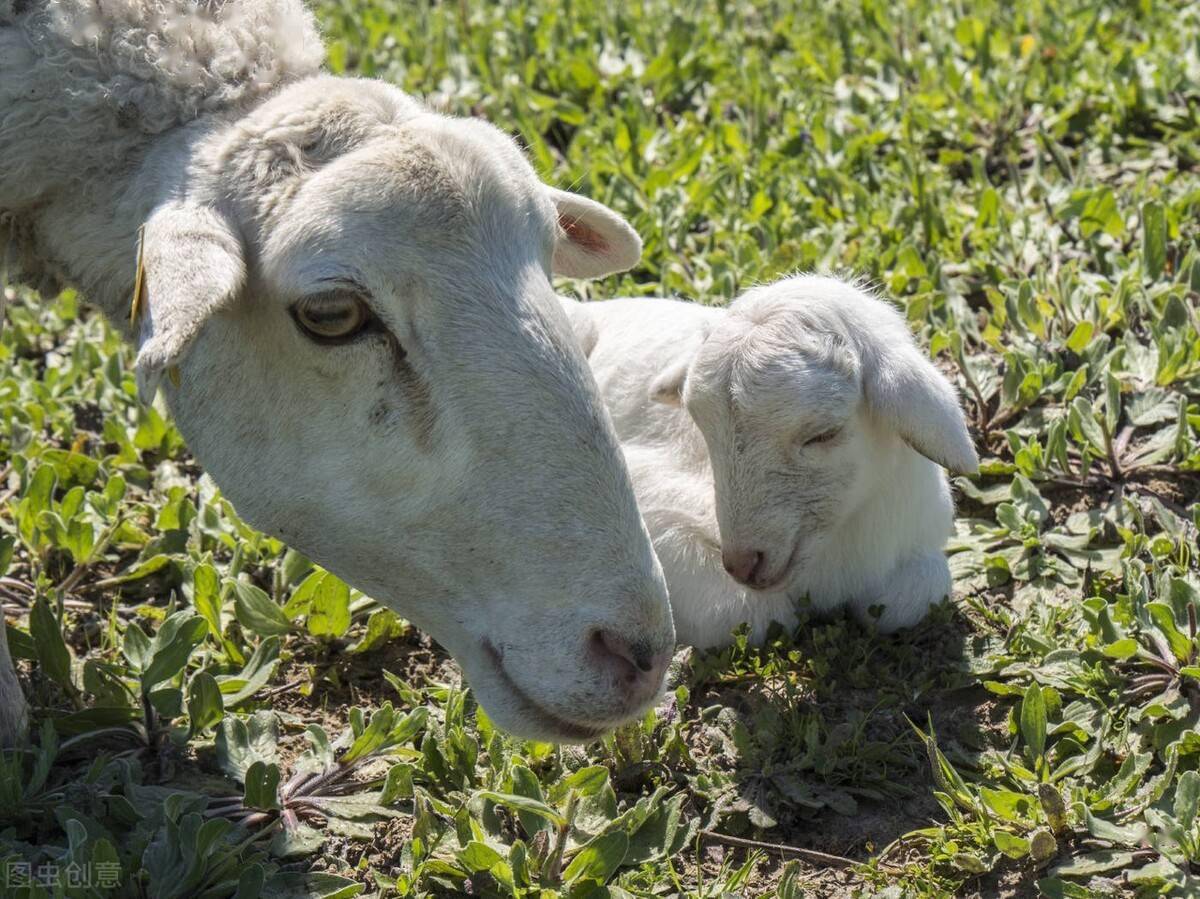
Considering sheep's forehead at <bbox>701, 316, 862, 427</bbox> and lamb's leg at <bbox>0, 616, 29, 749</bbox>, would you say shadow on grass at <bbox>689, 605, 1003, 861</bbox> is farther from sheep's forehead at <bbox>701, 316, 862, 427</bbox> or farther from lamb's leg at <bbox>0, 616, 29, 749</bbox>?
lamb's leg at <bbox>0, 616, 29, 749</bbox>

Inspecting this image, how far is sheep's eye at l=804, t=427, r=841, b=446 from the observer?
4281mm

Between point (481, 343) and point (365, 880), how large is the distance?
139 cm

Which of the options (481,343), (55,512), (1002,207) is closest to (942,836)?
(481,343)

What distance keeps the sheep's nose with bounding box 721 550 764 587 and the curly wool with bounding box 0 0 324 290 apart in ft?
5.68

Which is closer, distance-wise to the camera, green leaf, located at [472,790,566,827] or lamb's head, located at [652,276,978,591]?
green leaf, located at [472,790,566,827]

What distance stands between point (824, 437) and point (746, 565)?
42 cm

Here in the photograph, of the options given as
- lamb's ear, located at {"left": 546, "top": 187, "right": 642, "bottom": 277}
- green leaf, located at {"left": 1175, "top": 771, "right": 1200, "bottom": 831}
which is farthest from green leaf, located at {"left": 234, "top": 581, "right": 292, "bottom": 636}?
green leaf, located at {"left": 1175, "top": 771, "right": 1200, "bottom": 831}

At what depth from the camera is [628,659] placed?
10.6 ft

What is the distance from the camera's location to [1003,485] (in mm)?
5008

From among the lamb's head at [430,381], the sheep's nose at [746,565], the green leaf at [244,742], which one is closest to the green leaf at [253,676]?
the green leaf at [244,742]

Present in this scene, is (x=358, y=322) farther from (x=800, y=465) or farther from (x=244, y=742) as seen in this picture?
(x=800, y=465)

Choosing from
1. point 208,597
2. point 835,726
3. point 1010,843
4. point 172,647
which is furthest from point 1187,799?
point 208,597

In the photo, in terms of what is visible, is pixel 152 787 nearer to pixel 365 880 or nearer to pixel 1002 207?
pixel 365 880

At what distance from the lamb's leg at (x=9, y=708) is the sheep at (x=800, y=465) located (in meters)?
1.78
